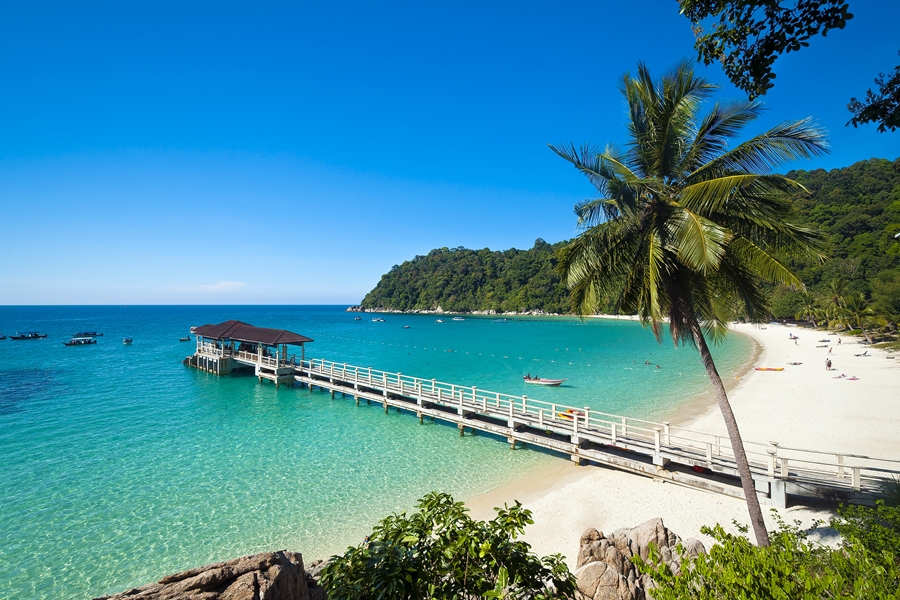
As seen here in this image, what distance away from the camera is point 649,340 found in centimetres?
6706

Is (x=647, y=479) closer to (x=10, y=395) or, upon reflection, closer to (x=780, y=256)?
(x=780, y=256)

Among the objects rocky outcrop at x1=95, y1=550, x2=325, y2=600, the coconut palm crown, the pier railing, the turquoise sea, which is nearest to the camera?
rocky outcrop at x1=95, y1=550, x2=325, y2=600

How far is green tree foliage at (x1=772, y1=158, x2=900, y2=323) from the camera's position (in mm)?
50156

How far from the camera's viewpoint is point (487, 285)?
17038 centimetres

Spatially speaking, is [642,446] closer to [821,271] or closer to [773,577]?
[773,577]

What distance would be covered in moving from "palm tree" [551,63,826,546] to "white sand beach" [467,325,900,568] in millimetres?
4501

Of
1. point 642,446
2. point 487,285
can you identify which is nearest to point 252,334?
point 642,446

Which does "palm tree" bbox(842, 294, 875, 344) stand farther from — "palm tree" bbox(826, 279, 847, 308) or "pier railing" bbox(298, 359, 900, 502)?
"pier railing" bbox(298, 359, 900, 502)

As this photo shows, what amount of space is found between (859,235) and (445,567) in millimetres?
100175

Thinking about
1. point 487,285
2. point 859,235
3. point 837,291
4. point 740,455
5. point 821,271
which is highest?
point 859,235

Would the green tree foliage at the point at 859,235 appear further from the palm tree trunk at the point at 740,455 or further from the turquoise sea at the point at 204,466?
the palm tree trunk at the point at 740,455

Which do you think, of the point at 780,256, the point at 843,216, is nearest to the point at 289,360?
the point at 780,256

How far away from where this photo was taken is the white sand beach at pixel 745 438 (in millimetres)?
10344

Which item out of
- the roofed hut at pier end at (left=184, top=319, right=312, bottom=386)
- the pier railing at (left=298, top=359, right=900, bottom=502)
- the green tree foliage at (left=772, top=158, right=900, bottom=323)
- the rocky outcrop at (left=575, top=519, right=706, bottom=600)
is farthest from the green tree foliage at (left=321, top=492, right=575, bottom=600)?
the green tree foliage at (left=772, top=158, right=900, bottom=323)
